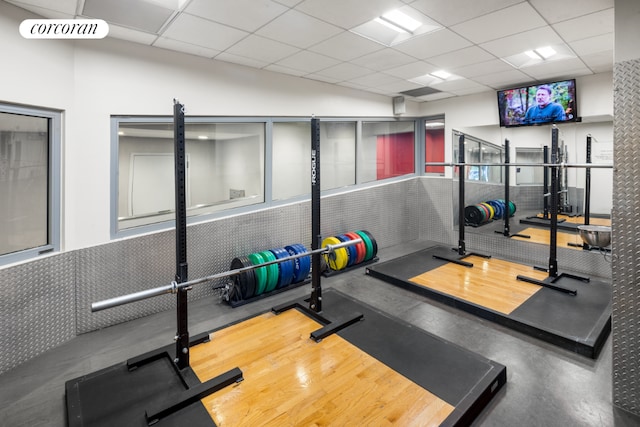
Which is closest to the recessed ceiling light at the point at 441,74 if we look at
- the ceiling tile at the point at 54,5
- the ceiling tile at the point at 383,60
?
the ceiling tile at the point at 383,60

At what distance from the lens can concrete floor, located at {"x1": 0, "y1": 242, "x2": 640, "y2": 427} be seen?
2.29 metres

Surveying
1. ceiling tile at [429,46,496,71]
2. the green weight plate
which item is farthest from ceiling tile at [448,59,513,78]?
the green weight plate

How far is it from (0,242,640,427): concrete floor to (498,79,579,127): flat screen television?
350cm

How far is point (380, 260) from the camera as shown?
588 centimetres

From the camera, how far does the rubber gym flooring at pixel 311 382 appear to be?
219 centimetres

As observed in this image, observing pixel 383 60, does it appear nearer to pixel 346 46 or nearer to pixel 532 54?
pixel 346 46

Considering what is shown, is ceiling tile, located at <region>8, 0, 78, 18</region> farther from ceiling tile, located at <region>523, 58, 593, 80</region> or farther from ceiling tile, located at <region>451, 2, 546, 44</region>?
ceiling tile, located at <region>523, 58, 593, 80</region>

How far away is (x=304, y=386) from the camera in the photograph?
2.48 meters

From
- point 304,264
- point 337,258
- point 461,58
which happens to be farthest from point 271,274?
point 461,58

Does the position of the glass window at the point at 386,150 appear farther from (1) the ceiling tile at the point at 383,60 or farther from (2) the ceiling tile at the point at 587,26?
(2) the ceiling tile at the point at 587,26

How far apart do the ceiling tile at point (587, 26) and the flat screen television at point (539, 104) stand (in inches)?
69.1

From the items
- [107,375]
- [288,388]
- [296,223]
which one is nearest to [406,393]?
[288,388]

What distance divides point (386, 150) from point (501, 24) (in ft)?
12.3

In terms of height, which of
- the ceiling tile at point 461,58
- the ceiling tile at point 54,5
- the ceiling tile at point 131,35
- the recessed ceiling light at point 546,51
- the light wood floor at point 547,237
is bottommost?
the light wood floor at point 547,237
